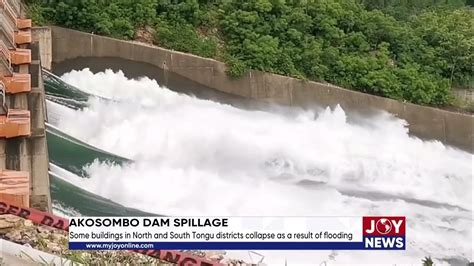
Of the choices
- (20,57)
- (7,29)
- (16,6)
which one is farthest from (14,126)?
(16,6)

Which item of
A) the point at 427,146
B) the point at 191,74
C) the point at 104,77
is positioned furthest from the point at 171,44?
the point at 427,146

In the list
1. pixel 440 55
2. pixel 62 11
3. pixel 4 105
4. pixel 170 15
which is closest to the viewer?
pixel 4 105

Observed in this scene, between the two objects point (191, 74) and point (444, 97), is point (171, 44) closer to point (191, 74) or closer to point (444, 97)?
point (191, 74)

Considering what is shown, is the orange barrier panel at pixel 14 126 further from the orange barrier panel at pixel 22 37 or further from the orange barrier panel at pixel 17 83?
the orange barrier panel at pixel 22 37

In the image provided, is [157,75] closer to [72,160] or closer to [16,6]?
[72,160]

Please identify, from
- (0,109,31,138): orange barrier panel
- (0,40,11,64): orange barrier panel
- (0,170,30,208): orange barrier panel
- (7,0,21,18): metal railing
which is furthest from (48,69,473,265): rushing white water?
(0,170,30,208): orange barrier panel

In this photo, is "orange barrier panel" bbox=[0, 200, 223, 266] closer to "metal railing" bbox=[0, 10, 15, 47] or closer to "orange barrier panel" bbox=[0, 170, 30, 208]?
"orange barrier panel" bbox=[0, 170, 30, 208]
